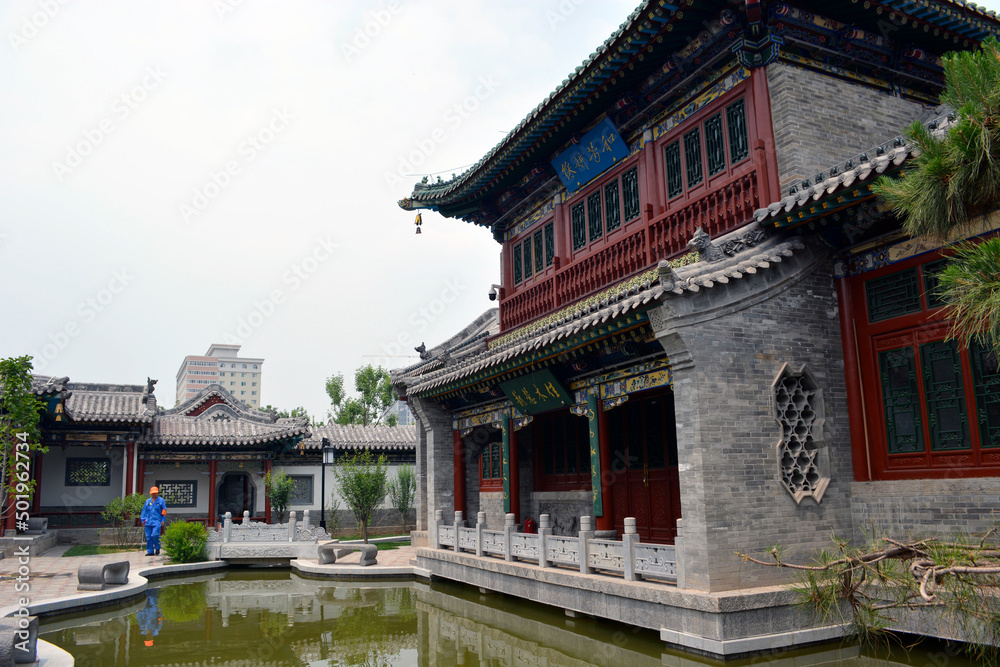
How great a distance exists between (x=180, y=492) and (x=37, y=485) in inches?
138

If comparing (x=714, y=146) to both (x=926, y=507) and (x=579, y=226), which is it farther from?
(x=926, y=507)

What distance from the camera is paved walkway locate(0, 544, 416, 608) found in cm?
1046

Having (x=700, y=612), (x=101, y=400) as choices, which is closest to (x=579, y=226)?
(x=700, y=612)

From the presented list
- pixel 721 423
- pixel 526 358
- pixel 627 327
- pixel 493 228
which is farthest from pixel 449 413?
pixel 721 423

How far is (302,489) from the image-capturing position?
23031 mm

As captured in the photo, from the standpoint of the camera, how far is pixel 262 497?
22.3m

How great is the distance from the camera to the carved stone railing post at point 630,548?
310 inches

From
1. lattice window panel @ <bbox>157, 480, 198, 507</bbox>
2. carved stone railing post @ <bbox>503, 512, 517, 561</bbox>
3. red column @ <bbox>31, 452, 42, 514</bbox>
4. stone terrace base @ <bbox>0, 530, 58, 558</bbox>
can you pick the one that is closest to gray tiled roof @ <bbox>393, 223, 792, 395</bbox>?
carved stone railing post @ <bbox>503, 512, 517, 561</bbox>

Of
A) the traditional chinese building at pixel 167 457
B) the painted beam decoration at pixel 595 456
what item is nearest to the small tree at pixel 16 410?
the traditional chinese building at pixel 167 457

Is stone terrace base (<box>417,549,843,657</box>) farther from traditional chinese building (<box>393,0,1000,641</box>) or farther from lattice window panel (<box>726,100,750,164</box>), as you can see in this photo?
lattice window panel (<box>726,100,750,164</box>)

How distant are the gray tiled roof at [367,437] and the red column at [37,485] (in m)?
6.83

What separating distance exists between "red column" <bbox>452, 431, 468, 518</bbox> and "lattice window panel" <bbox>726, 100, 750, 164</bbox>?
724 cm

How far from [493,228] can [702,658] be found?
372 inches

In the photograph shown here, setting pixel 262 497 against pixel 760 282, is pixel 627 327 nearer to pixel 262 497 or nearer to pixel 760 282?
pixel 760 282
